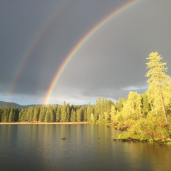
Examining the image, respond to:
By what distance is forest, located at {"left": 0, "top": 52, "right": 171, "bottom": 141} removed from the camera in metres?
37.8

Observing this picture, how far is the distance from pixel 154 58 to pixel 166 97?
19.6 metres

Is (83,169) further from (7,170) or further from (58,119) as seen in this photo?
(58,119)

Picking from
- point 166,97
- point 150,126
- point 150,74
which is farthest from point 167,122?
point 166,97

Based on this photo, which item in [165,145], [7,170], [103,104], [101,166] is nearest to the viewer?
[7,170]

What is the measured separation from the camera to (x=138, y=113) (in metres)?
81.9

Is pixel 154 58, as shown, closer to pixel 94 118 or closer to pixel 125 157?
pixel 125 157

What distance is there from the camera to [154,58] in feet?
144

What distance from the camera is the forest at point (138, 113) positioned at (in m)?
37.8

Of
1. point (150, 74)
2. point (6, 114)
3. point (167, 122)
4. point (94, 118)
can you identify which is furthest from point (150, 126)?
point (6, 114)

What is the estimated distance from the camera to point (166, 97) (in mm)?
55719

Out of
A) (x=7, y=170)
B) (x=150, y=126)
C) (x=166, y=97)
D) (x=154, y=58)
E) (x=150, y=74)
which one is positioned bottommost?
(x=7, y=170)

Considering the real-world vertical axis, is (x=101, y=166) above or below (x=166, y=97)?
below

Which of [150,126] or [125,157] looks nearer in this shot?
[125,157]

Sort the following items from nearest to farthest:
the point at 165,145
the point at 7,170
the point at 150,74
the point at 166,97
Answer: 1. the point at 7,170
2. the point at 165,145
3. the point at 150,74
4. the point at 166,97
